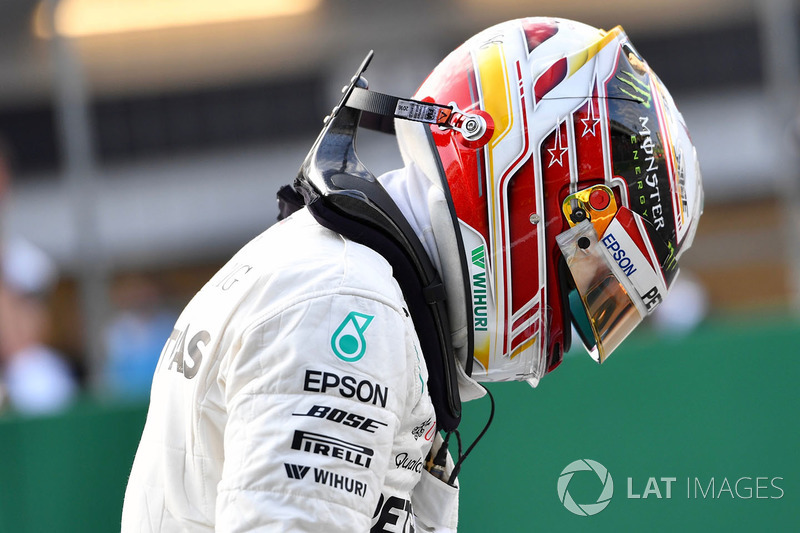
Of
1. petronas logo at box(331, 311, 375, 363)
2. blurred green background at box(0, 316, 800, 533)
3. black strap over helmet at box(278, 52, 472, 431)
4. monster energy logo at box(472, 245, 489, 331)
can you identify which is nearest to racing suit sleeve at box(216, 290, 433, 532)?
petronas logo at box(331, 311, 375, 363)

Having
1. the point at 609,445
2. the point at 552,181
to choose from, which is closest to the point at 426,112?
the point at 552,181

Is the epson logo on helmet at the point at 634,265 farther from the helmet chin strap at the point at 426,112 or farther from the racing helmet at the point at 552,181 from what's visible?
the helmet chin strap at the point at 426,112

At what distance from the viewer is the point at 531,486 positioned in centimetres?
293

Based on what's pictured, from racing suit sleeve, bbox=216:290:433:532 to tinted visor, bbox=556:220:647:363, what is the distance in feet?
1.69

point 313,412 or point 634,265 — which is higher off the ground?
point 634,265

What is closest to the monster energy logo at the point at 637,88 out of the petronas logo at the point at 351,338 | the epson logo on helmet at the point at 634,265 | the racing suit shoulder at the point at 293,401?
the epson logo on helmet at the point at 634,265

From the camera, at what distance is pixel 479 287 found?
1.83m

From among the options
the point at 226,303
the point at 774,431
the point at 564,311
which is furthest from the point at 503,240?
the point at 774,431

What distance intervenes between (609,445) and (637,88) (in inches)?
52.2

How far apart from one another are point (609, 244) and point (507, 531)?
131 cm

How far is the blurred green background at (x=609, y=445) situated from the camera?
2.84 m

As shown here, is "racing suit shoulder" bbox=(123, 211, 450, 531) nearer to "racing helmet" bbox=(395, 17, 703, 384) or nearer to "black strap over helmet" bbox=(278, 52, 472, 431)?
"black strap over helmet" bbox=(278, 52, 472, 431)

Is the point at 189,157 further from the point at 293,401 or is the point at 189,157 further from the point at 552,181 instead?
the point at 293,401

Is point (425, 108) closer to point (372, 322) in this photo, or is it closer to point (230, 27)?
point (372, 322)
